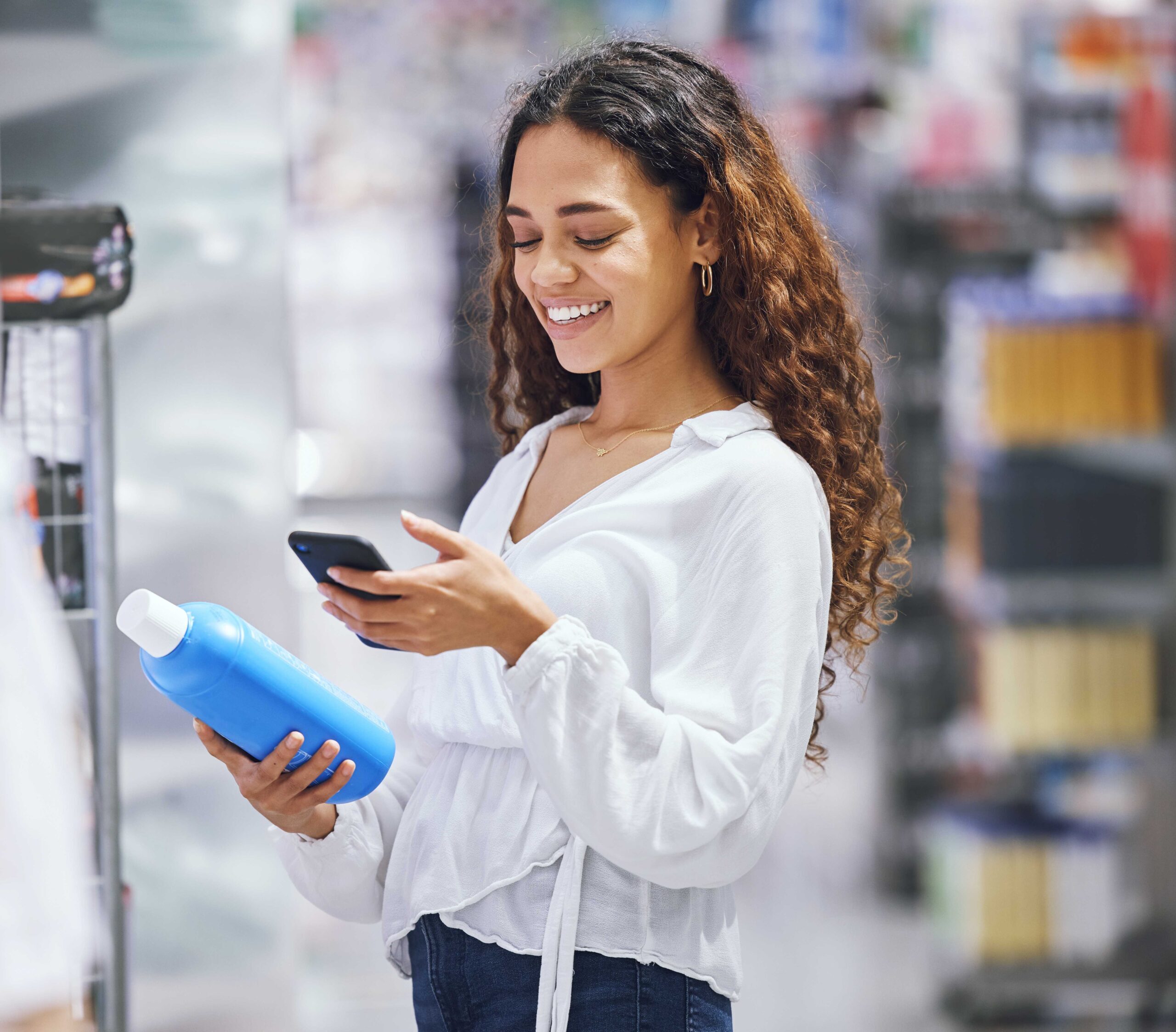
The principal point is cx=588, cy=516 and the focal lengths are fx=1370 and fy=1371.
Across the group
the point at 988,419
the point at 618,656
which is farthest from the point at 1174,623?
the point at 618,656

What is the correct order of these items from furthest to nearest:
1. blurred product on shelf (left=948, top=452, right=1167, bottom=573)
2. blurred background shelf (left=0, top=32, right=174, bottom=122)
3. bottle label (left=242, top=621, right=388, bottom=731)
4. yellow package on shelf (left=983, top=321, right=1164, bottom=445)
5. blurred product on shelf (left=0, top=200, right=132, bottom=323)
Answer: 1. blurred product on shelf (left=948, top=452, right=1167, bottom=573)
2. yellow package on shelf (left=983, top=321, right=1164, bottom=445)
3. blurred background shelf (left=0, top=32, right=174, bottom=122)
4. blurred product on shelf (left=0, top=200, right=132, bottom=323)
5. bottle label (left=242, top=621, right=388, bottom=731)

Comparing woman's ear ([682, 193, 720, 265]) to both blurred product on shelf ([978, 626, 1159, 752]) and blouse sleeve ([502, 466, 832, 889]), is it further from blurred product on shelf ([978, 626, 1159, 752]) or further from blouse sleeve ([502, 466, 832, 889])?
blurred product on shelf ([978, 626, 1159, 752])

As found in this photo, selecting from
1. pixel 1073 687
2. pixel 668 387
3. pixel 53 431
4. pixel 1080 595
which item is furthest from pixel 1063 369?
pixel 53 431

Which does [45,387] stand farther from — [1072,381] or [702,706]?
[1072,381]

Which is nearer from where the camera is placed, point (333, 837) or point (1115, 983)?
point (333, 837)

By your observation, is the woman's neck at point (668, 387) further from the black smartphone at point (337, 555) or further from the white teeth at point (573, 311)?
the black smartphone at point (337, 555)

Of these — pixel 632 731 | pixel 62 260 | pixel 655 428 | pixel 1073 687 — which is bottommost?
pixel 1073 687

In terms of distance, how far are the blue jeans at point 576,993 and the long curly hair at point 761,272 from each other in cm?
32

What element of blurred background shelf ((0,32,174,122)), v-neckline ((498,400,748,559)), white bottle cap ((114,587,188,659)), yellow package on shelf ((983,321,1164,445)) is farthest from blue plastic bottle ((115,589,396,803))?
yellow package on shelf ((983,321,1164,445))

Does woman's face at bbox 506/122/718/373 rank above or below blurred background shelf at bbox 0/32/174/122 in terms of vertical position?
below

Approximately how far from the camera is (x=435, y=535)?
1.07 m

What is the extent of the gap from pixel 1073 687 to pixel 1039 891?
1.81 ft

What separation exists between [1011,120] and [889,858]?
2614 millimetres

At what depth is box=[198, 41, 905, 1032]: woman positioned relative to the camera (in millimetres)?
1133
